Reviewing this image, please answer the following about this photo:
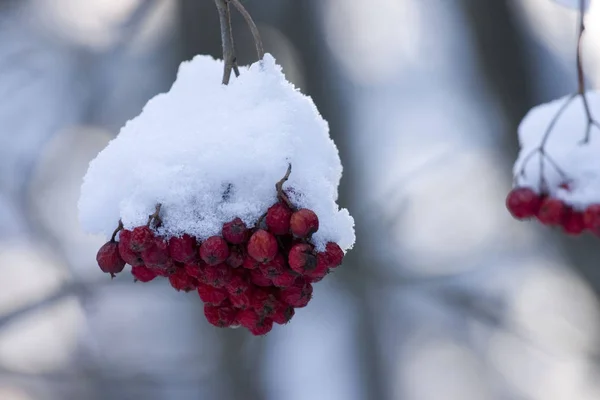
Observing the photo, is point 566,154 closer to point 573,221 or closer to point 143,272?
point 573,221

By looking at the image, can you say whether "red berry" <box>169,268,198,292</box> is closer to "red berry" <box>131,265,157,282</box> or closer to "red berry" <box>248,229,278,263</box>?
"red berry" <box>131,265,157,282</box>

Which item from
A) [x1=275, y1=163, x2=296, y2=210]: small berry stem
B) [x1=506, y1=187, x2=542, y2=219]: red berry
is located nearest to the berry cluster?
[x1=506, y1=187, x2=542, y2=219]: red berry

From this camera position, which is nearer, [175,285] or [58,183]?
[175,285]

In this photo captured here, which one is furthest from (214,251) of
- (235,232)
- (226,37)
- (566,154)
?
(566,154)

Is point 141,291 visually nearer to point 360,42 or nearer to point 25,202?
point 25,202

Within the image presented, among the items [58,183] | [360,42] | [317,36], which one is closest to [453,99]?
[360,42]

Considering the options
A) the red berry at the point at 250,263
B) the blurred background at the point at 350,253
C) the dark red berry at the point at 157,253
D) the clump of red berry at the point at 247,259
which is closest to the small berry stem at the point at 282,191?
the clump of red berry at the point at 247,259
